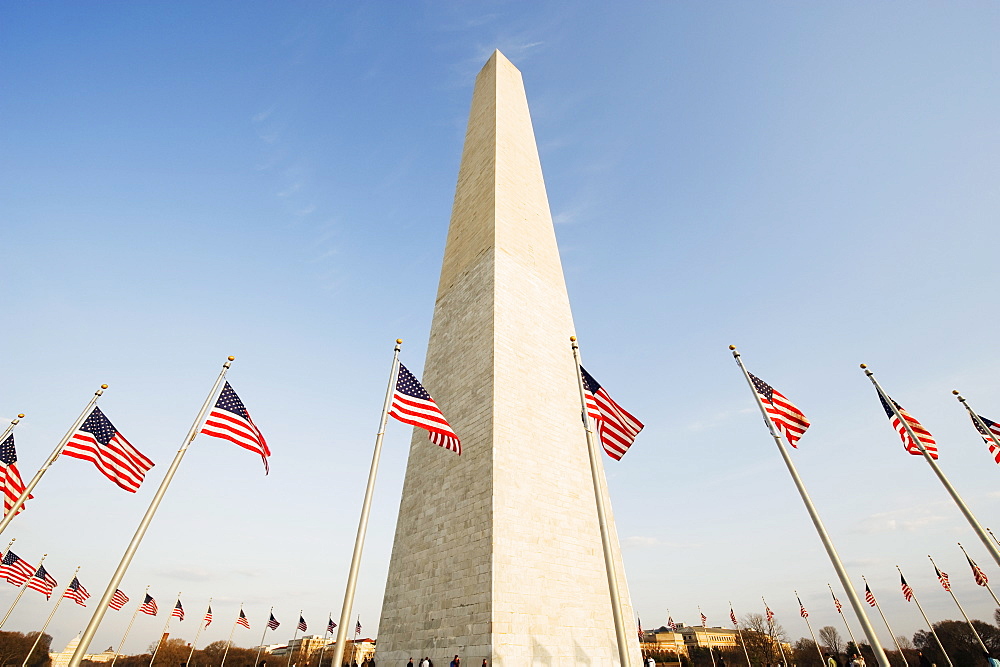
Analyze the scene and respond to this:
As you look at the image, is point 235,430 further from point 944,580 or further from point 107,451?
point 944,580

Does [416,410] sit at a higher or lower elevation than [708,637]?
lower

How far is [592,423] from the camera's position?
10953mm

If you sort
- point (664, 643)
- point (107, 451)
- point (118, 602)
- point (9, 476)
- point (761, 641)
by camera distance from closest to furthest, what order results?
point (107, 451), point (9, 476), point (118, 602), point (761, 641), point (664, 643)

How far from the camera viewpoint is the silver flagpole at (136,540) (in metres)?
7.71

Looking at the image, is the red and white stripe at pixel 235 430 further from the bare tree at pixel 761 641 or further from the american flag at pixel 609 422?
the bare tree at pixel 761 641

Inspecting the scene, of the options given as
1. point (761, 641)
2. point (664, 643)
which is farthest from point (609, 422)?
point (664, 643)

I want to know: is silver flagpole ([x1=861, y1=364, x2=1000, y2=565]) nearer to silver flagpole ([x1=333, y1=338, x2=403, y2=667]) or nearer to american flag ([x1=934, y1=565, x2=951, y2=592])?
silver flagpole ([x1=333, y1=338, x2=403, y2=667])

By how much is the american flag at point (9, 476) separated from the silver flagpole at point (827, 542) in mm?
16791

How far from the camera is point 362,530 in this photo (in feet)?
27.9

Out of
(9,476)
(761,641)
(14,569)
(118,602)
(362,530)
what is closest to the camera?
(362,530)

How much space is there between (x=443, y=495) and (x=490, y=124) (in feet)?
68.4

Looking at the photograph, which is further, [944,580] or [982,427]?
[944,580]

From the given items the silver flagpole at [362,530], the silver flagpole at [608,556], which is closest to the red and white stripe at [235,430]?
the silver flagpole at [362,530]

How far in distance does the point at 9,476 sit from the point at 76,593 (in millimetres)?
18164
